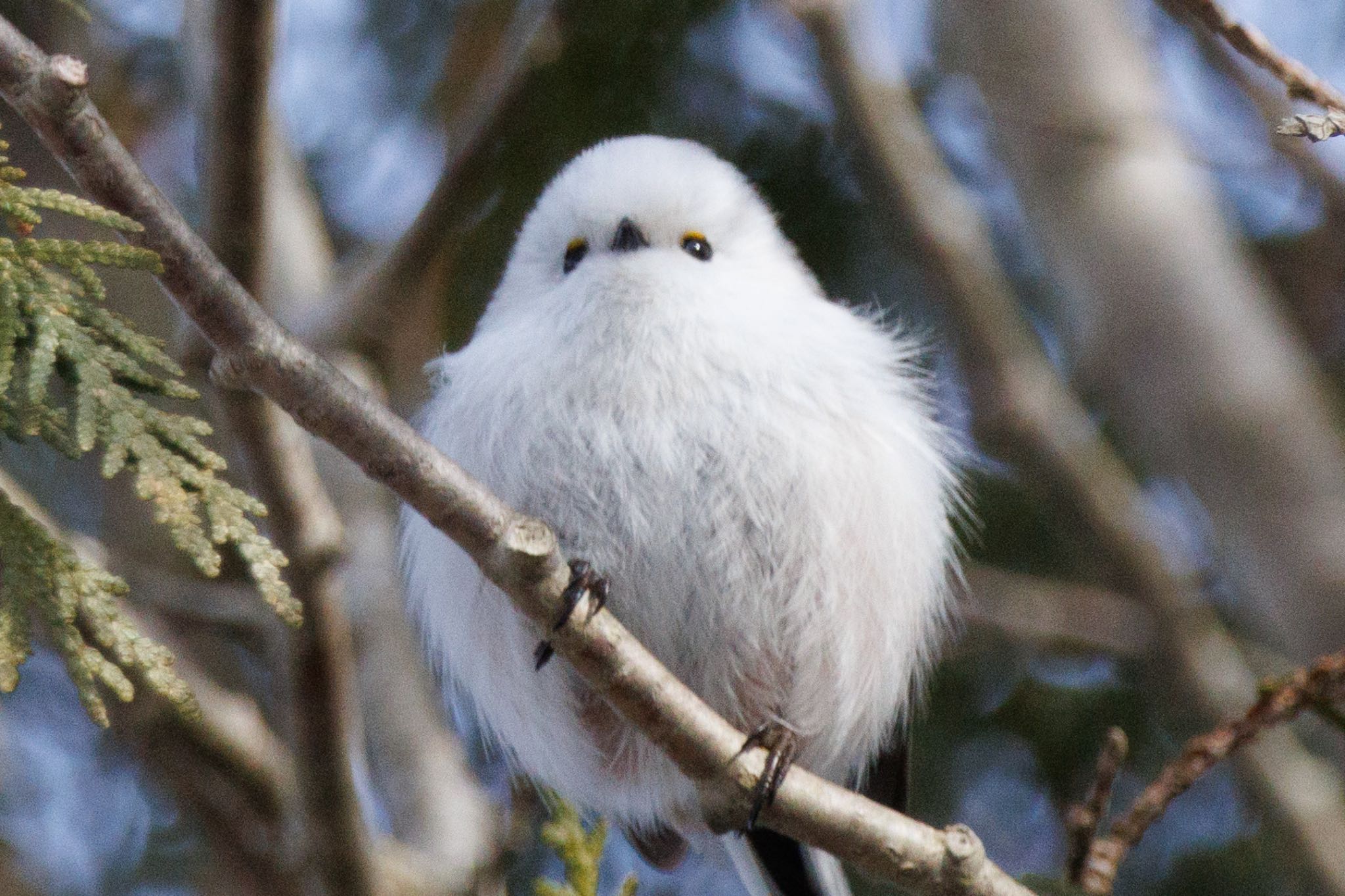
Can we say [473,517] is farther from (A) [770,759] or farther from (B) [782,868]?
(B) [782,868]

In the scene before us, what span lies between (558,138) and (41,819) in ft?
7.12

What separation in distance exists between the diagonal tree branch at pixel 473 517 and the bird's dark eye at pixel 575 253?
878 mm

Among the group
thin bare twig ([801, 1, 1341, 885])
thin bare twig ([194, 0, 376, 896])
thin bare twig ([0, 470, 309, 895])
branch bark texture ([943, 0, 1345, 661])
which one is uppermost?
branch bark texture ([943, 0, 1345, 661])

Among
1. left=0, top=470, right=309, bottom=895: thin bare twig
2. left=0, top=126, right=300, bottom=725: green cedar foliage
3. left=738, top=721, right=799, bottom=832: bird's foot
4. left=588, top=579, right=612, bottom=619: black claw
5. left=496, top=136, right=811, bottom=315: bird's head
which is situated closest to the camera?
left=0, top=126, right=300, bottom=725: green cedar foliage

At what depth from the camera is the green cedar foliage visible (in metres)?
1.29

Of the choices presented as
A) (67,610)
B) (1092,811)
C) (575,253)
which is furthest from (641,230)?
(67,610)

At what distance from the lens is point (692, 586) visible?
2154mm

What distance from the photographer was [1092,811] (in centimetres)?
190

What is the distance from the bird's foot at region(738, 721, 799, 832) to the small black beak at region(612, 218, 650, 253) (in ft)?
2.76

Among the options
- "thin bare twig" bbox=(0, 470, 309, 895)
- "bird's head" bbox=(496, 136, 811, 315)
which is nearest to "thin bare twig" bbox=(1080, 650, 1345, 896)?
"bird's head" bbox=(496, 136, 811, 315)

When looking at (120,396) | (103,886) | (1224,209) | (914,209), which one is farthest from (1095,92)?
(103,886)

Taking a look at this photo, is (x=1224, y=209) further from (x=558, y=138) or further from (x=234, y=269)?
(x=234, y=269)

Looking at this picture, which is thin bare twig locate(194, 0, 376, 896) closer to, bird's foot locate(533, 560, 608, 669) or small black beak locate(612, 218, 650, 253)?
small black beak locate(612, 218, 650, 253)

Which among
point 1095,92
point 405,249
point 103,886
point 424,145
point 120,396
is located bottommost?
point 103,886
